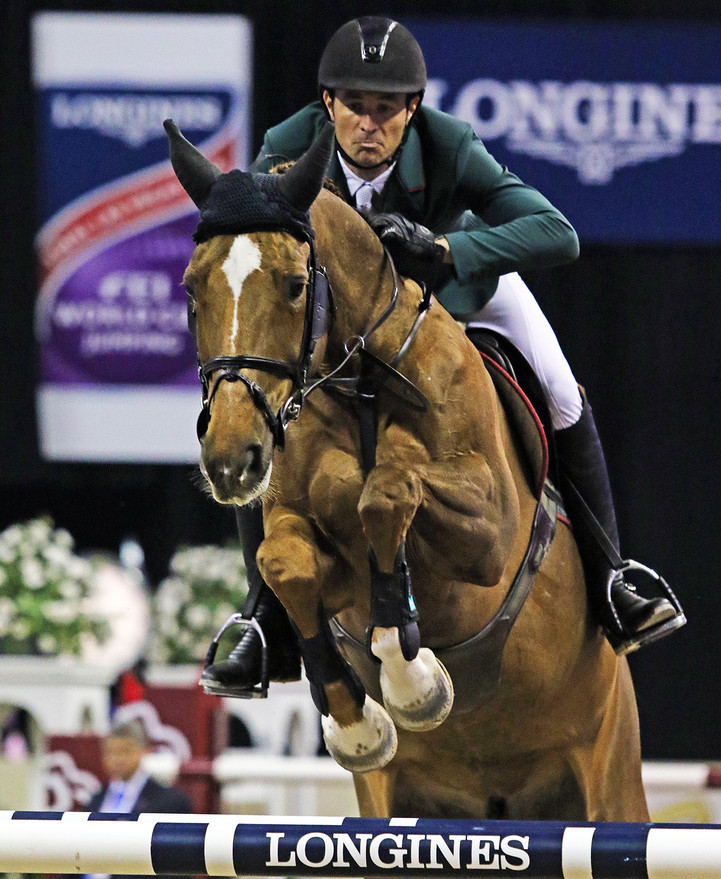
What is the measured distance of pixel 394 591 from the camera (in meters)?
2.97

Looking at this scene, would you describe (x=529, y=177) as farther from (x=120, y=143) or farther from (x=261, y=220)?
(x=261, y=220)

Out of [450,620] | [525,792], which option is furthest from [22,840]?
[525,792]

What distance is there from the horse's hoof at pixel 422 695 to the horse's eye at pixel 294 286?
0.76 metres

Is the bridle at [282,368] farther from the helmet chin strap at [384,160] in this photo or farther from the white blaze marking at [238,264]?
the helmet chin strap at [384,160]

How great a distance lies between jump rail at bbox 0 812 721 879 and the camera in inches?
98.0

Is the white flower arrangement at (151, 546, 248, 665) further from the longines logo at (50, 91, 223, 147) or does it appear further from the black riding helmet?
the black riding helmet

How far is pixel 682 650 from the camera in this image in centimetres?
994

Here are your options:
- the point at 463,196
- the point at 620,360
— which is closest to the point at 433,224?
the point at 463,196

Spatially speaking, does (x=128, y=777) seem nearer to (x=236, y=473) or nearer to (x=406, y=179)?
(x=406, y=179)

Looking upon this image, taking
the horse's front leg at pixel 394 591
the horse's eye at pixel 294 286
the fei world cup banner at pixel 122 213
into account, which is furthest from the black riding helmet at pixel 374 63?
the fei world cup banner at pixel 122 213

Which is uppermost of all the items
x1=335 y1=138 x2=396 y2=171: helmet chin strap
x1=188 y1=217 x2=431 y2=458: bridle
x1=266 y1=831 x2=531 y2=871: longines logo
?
x1=335 y1=138 x2=396 y2=171: helmet chin strap

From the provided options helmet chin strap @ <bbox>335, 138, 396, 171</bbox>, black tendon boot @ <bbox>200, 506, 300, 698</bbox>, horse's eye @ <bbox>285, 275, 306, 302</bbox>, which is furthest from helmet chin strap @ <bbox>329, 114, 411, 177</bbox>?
black tendon boot @ <bbox>200, 506, 300, 698</bbox>

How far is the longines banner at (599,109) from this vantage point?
9328 mm

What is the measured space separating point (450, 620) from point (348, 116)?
1.11m
